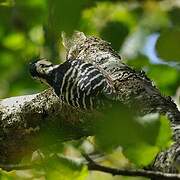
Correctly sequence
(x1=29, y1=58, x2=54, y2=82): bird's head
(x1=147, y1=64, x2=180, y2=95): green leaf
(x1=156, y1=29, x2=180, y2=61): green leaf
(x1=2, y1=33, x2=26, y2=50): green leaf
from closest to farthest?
(x1=156, y1=29, x2=180, y2=61): green leaf → (x1=147, y1=64, x2=180, y2=95): green leaf → (x1=2, y1=33, x2=26, y2=50): green leaf → (x1=29, y1=58, x2=54, y2=82): bird's head

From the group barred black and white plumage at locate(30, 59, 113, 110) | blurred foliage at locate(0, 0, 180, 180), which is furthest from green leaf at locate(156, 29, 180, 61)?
barred black and white plumage at locate(30, 59, 113, 110)

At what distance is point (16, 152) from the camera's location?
2020mm

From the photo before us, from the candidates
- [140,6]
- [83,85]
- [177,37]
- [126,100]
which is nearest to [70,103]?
[83,85]

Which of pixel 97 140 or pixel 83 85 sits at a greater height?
pixel 83 85

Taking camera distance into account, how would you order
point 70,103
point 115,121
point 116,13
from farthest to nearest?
1. point 116,13
2. point 70,103
3. point 115,121

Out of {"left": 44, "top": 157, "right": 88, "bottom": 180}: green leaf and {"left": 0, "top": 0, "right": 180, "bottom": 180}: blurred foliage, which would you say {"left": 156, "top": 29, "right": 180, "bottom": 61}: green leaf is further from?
{"left": 44, "top": 157, "right": 88, "bottom": 180}: green leaf

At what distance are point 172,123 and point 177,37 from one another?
51 centimetres

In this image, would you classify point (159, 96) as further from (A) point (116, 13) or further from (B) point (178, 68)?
(A) point (116, 13)

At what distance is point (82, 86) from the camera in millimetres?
1730

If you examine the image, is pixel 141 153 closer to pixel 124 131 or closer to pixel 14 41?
pixel 124 131

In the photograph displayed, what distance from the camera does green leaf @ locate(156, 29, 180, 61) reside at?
2.06 feet

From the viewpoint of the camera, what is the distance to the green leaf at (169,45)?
24.7 inches

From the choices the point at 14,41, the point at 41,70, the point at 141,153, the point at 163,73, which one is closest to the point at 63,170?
the point at 141,153

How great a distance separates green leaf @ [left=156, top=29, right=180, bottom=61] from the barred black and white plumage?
0.89 m
